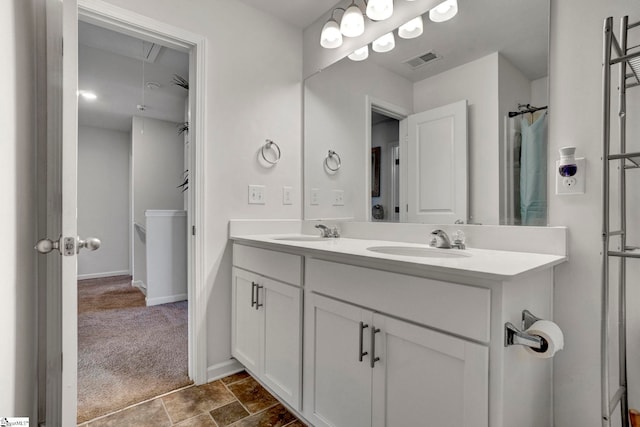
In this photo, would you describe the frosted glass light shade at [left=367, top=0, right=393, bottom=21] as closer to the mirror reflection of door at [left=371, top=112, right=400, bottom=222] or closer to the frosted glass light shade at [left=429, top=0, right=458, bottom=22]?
the frosted glass light shade at [left=429, top=0, right=458, bottom=22]

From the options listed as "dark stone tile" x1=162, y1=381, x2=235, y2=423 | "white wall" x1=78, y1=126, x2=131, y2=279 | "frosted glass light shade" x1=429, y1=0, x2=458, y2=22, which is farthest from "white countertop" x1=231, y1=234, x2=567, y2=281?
"white wall" x1=78, y1=126, x2=131, y2=279

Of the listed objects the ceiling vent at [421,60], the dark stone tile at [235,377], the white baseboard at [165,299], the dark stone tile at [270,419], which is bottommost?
the dark stone tile at [235,377]

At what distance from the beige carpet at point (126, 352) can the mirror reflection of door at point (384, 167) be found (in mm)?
1491

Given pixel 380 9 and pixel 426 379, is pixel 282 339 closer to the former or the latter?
pixel 426 379

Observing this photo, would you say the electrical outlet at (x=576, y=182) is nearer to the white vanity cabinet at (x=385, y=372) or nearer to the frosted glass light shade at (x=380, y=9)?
the white vanity cabinet at (x=385, y=372)

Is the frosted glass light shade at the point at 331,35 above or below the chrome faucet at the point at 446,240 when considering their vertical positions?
above

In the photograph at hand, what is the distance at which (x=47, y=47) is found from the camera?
1.22 m

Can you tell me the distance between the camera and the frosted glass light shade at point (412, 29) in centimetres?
164

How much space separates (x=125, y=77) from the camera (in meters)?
3.24

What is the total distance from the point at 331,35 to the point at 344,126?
54 cm

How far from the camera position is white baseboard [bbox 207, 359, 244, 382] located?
6.15ft

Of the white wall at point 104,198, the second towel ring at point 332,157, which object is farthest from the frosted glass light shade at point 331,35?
the white wall at point 104,198

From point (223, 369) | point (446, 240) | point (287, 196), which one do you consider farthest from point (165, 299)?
point (446, 240)

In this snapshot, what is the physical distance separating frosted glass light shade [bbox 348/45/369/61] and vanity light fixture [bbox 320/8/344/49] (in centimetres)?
12
